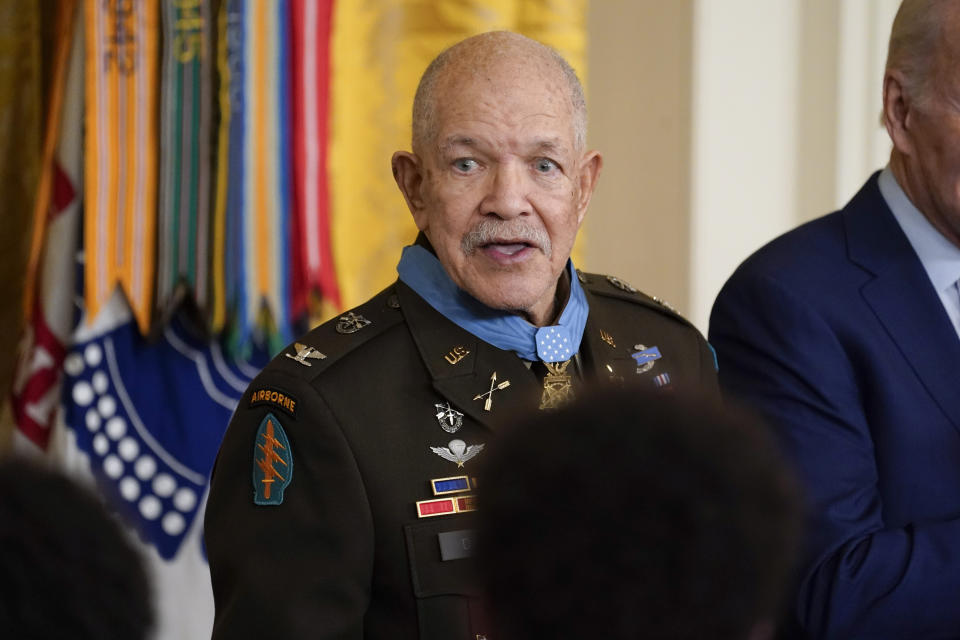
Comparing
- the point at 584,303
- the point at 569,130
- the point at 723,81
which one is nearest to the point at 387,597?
the point at 584,303

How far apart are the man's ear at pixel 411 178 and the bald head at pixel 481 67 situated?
22 mm

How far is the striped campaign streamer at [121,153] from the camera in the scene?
2.89 meters

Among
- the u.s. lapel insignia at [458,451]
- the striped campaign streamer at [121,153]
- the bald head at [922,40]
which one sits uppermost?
the striped campaign streamer at [121,153]

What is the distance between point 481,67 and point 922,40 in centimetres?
73

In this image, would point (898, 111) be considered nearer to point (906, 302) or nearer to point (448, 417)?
point (906, 302)

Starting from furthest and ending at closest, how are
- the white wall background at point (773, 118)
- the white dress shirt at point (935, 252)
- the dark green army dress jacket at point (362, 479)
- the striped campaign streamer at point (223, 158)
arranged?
the white wall background at point (773, 118) → the striped campaign streamer at point (223, 158) → the white dress shirt at point (935, 252) → the dark green army dress jacket at point (362, 479)

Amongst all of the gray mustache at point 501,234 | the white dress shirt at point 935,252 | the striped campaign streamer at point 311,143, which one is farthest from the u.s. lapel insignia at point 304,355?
the striped campaign streamer at point 311,143

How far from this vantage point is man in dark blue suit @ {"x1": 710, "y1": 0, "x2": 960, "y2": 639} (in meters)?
1.75

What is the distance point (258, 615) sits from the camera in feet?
4.87

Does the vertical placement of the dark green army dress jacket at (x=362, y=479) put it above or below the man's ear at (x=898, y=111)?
below

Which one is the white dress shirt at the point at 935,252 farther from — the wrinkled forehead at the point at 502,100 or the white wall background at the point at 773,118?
the white wall background at the point at 773,118

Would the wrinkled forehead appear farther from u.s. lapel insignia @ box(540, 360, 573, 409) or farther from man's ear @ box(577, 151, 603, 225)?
u.s. lapel insignia @ box(540, 360, 573, 409)

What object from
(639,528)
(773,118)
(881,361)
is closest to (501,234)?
(881,361)

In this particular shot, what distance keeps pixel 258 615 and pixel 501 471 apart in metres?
0.75
